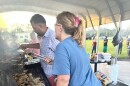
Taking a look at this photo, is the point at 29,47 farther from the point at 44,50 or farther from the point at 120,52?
the point at 120,52

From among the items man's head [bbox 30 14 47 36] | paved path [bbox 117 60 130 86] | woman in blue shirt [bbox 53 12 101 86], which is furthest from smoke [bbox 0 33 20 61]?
paved path [bbox 117 60 130 86]

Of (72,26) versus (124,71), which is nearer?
(72,26)

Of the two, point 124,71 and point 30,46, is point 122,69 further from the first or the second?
point 30,46

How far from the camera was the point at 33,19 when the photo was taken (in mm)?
2215

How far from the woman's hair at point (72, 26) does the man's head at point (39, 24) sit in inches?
20.0

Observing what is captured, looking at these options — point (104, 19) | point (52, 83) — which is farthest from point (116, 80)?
point (52, 83)

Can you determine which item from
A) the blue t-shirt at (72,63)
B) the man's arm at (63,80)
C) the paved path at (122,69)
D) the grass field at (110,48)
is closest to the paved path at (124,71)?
the paved path at (122,69)

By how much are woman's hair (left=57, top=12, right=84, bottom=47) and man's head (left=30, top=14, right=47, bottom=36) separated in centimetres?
51

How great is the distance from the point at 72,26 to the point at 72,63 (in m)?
0.24

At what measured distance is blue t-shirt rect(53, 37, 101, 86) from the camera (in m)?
1.63

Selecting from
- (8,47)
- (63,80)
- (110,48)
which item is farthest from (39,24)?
(110,48)

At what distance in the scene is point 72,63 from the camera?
1.66 meters

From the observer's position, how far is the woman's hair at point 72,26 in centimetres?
170

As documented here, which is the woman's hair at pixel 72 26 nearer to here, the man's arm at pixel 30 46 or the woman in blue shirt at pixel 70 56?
the woman in blue shirt at pixel 70 56
